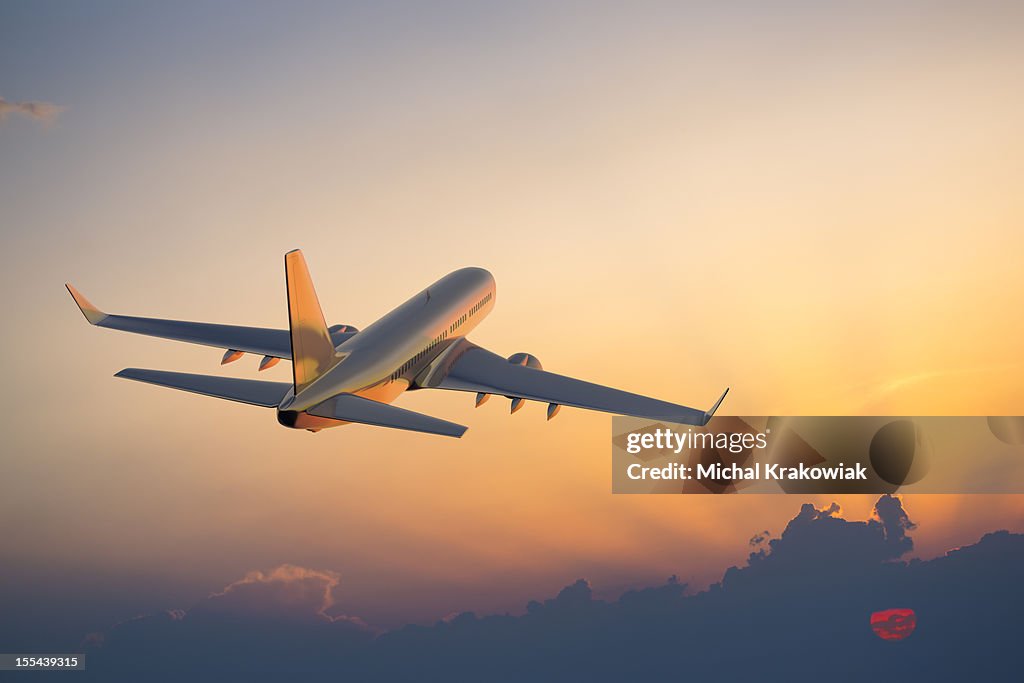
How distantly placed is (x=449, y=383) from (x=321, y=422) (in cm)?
1198

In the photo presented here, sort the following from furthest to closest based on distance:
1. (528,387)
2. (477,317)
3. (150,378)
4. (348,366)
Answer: (477,317) < (528,387) < (348,366) < (150,378)

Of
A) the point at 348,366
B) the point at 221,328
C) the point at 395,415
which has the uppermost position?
the point at 221,328

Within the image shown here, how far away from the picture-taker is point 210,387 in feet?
168

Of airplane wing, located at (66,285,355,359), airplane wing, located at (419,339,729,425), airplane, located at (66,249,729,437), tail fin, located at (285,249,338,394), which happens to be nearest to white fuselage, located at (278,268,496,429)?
airplane, located at (66,249,729,437)

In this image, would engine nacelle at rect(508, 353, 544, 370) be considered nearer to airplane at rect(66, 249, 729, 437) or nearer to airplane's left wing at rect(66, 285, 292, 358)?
airplane at rect(66, 249, 729, 437)

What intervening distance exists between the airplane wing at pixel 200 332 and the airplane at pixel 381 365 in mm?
59

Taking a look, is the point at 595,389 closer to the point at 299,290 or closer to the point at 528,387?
the point at 528,387

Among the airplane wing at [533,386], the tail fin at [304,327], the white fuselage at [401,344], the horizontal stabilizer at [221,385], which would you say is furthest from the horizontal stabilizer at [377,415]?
the airplane wing at [533,386]

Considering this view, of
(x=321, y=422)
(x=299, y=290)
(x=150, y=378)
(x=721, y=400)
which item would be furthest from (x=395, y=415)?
(x=721, y=400)

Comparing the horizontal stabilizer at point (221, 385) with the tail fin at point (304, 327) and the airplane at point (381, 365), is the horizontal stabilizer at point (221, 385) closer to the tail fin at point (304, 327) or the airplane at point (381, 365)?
the airplane at point (381, 365)

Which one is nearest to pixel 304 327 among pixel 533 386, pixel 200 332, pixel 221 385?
pixel 221 385

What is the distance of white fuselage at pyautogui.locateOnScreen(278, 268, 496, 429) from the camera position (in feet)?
171

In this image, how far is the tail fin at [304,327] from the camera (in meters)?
48.3

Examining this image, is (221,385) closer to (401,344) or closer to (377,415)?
(377,415)
